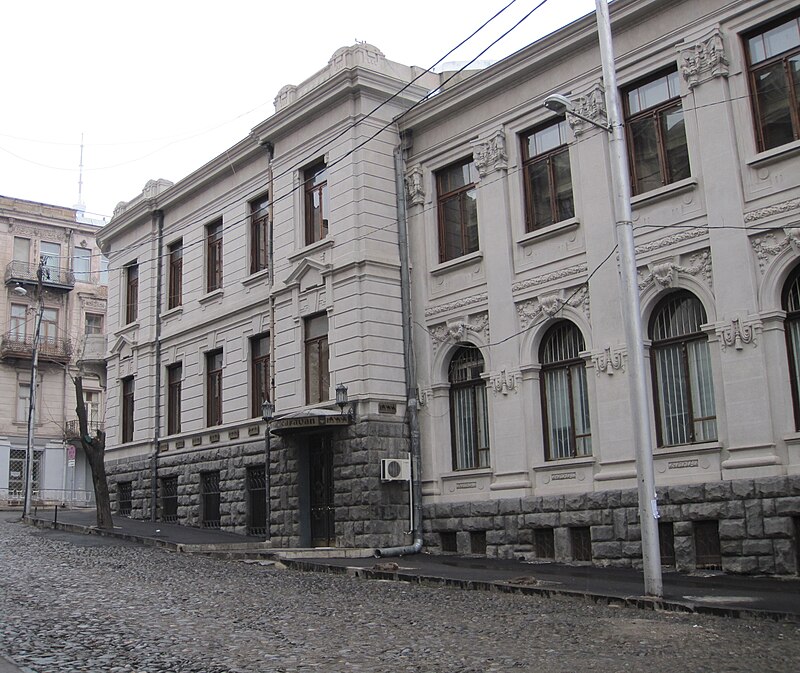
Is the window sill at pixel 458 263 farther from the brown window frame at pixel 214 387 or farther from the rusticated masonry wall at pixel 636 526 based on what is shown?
the brown window frame at pixel 214 387

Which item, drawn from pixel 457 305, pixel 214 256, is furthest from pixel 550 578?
pixel 214 256

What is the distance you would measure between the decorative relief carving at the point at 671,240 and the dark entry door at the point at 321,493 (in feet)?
30.5

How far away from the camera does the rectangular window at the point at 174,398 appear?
3156 cm

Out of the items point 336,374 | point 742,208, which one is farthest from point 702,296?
point 336,374

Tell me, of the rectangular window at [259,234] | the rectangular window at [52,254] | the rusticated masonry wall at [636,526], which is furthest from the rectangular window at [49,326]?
the rusticated masonry wall at [636,526]

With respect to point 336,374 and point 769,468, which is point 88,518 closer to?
point 336,374

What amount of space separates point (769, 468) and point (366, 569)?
23.7ft

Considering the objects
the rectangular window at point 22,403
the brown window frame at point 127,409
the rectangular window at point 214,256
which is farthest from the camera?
the rectangular window at point 22,403

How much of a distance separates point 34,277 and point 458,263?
119 feet

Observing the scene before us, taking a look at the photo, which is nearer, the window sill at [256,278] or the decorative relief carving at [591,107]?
the decorative relief carving at [591,107]

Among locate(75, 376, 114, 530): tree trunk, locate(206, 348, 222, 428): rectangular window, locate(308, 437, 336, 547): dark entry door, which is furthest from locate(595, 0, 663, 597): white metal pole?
locate(75, 376, 114, 530): tree trunk

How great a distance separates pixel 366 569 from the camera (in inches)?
691

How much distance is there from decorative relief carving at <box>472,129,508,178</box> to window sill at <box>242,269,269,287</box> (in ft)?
24.4

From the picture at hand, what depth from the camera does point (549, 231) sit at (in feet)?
→ 67.6
